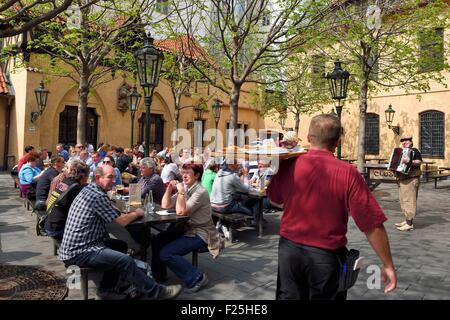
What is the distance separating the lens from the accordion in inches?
297

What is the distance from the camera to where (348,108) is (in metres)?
23.8

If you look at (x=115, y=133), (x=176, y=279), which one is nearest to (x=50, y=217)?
(x=176, y=279)

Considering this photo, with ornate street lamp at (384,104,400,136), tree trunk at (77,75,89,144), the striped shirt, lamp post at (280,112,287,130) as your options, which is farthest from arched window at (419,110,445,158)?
the striped shirt

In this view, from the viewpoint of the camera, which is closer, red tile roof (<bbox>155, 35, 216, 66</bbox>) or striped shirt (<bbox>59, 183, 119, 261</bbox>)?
striped shirt (<bbox>59, 183, 119, 261</bbox>)

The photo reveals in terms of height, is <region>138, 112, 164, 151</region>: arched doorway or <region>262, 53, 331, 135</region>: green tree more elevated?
<region>262, 53, 331, 135</region>: green tree

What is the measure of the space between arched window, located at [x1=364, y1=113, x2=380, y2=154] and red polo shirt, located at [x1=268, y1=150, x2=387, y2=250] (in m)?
21.9

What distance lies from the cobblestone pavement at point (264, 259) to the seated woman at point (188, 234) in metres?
0.35

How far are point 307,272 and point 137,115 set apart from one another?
822 inches

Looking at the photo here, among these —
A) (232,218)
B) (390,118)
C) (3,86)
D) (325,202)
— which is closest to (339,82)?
(232,218)

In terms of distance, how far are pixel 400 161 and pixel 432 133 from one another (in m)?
15.3

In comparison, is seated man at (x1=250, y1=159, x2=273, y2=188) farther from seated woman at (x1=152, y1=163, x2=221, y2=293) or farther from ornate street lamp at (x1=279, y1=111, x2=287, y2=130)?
ornate street lamp at (x1=279, y1=111, x2=287, y2=130)

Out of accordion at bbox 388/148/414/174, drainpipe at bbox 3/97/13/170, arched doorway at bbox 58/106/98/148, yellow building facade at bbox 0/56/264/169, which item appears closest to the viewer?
accordion at bbox 388/148/414/174

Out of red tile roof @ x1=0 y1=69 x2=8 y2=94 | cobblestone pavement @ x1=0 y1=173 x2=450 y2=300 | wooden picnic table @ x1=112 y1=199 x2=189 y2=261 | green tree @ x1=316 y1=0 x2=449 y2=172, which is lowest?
cobblestone pavement @ x1=0 y1=173 x2=450 y2=300
